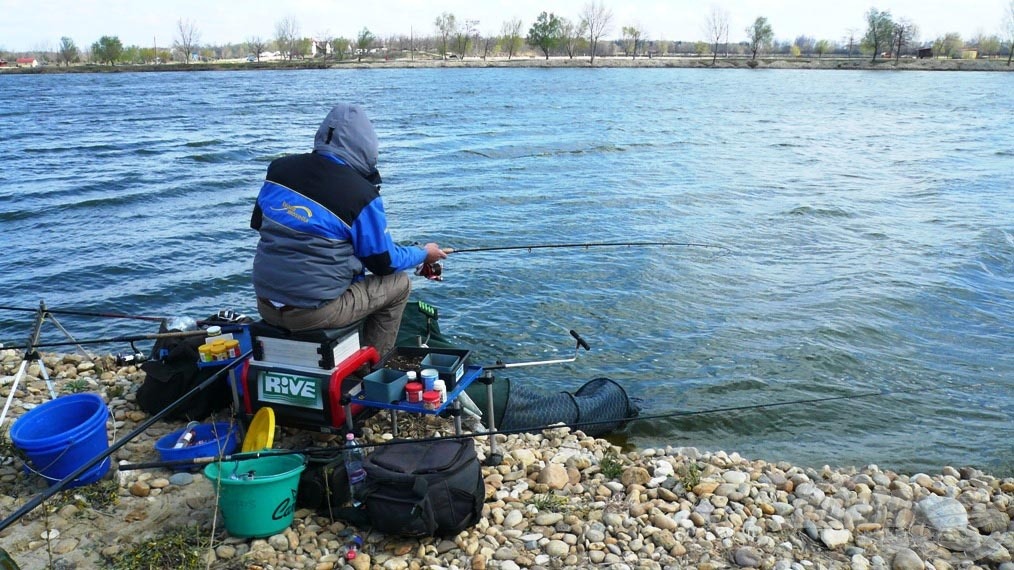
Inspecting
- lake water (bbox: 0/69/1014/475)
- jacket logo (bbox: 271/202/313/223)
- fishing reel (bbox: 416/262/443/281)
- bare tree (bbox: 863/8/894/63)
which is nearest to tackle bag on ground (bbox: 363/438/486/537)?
jacket logo (bbox: 271/202/313/223)

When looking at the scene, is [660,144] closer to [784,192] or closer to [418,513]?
[784,192]

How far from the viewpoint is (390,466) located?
355 centimetres

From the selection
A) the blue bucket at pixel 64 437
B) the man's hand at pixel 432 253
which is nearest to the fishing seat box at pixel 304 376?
the man's hand at pixel 432 253

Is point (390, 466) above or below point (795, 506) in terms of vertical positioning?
above

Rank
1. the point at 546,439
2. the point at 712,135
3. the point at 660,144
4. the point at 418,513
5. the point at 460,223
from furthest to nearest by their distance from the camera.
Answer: the point at 712,135
the point at 660,144
the point at 460,223
the point at 546,439
the point at 418,513

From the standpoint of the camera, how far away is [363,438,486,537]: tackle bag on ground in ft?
11.1

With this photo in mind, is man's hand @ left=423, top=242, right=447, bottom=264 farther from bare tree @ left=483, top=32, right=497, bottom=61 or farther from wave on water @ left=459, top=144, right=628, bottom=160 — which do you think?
bare tree @ left=483, top=32, right=497, bottom=61

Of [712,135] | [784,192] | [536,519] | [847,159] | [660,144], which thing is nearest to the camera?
[536,519]

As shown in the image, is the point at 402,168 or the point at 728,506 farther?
the point at 402,168

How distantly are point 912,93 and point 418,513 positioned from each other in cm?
4743

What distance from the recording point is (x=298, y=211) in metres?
3.75

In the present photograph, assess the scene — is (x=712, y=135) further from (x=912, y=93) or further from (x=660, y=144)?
(x=912, y=93)

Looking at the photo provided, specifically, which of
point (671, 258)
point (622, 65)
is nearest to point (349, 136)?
point (671, 258)

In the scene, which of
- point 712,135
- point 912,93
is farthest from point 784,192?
point 912,93
